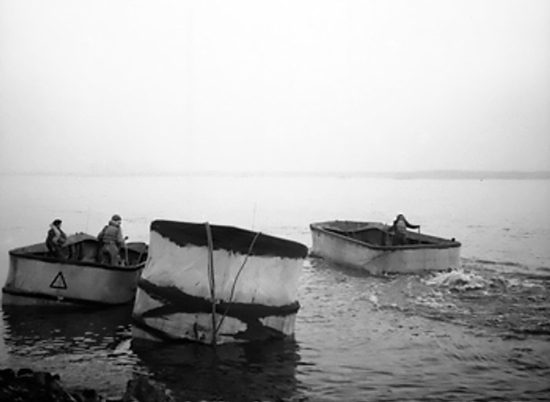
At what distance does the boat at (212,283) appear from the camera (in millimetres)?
9438

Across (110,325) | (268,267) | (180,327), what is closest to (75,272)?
(110,325)

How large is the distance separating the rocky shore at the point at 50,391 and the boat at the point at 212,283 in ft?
8.24

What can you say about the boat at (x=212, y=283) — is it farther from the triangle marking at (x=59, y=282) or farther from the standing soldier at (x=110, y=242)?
the standing soldier at (x=110, y=242)

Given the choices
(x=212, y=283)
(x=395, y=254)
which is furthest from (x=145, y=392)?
(x=395, y=254)

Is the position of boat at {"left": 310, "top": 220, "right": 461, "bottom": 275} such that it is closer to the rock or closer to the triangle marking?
the triangle marking

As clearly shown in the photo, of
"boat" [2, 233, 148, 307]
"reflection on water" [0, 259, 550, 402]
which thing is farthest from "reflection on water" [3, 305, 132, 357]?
"boat" [2, 233, 148, 307]

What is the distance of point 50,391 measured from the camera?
6551 mm

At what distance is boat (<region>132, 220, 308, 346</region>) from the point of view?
9.44m

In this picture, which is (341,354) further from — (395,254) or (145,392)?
(395,254)

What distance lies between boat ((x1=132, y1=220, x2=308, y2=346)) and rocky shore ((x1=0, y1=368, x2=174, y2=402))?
251 centimetres

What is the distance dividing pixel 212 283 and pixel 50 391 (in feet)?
11.0

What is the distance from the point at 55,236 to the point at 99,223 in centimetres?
3021

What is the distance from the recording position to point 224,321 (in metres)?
9.52

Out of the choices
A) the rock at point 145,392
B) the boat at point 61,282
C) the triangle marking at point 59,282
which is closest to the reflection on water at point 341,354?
the boat at point 61,282
